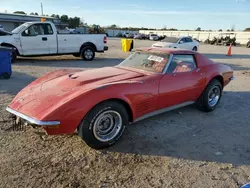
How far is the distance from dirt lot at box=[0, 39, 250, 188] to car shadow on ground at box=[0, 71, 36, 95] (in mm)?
1631

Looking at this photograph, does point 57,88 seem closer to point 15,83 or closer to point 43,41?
point 15,83

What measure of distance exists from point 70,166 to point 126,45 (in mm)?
15710

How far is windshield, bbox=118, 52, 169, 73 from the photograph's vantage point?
165 inches

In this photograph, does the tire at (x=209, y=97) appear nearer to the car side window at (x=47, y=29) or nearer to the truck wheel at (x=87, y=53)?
the truck wheel at (x=87, y=53)

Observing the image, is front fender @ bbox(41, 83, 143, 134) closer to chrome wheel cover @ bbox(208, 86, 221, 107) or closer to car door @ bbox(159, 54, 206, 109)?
car door @ bbox(159, 54, 206, 109)

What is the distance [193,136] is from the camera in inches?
152

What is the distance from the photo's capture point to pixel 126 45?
1784 centimetres

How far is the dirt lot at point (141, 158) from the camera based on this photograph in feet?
8.77

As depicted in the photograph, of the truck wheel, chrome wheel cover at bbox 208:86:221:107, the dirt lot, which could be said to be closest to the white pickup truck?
the truck wheel


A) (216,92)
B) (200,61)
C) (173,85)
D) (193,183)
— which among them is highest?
(200,61)

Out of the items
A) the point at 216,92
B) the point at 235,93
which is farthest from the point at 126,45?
the point at 216,92

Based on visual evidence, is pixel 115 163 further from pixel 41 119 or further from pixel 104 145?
pixel 41 119

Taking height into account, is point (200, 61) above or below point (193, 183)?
above

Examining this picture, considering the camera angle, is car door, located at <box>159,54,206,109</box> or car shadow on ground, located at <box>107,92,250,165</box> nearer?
car shadow on ground, located at <box>107,92,250,165</box>
